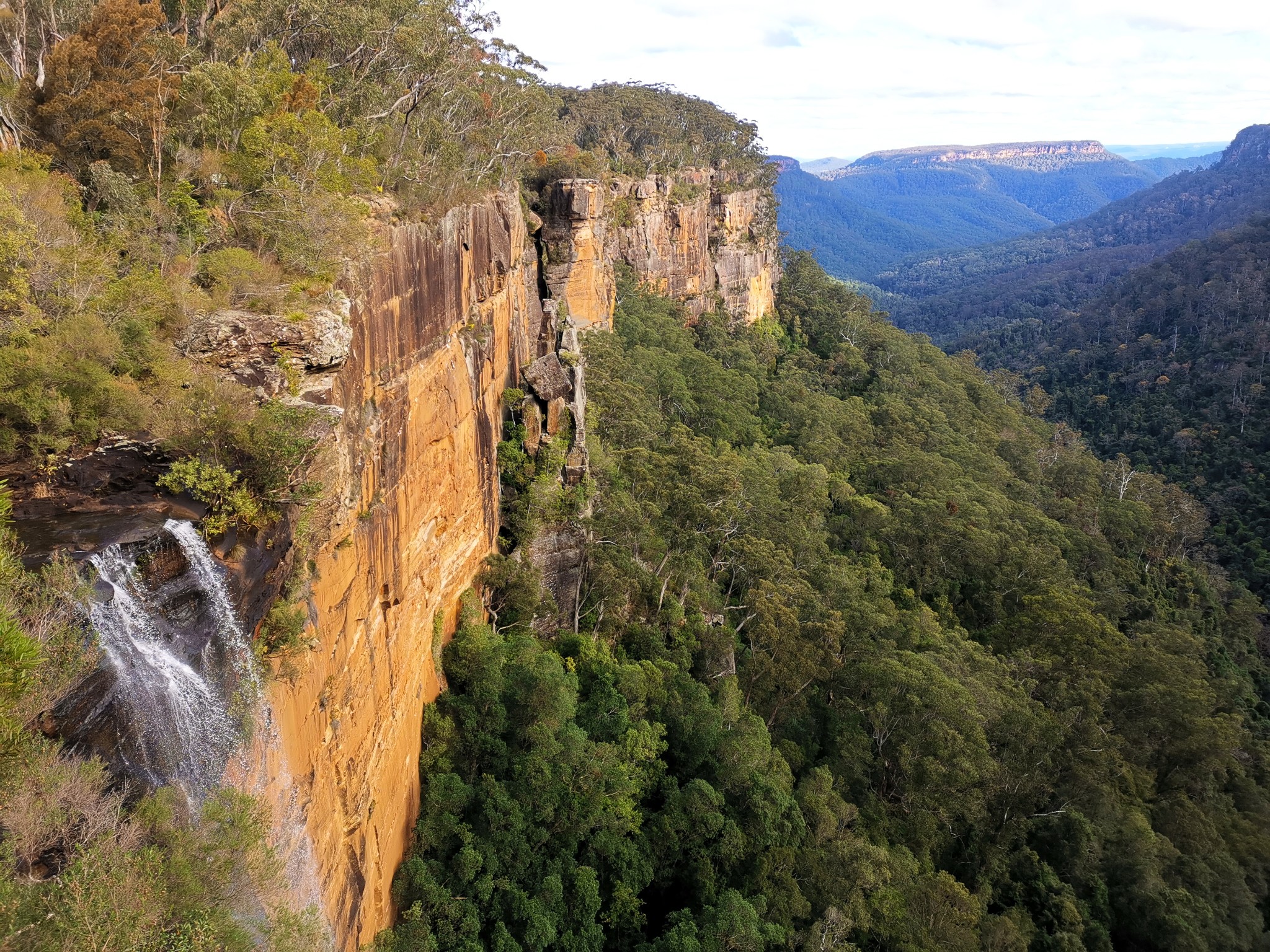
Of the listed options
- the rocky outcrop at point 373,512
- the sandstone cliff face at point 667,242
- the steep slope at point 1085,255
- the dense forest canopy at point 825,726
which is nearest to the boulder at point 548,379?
the rocky outcrop at point 373,512

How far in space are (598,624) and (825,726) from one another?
8.38 metres

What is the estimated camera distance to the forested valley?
27.5ft

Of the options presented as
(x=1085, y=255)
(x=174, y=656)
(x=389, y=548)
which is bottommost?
(x=389, y=548)

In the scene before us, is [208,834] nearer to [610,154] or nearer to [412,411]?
[412,411]

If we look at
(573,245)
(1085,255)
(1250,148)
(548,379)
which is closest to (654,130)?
(573,245)

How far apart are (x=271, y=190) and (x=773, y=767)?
1836 cm

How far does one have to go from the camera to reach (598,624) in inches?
923

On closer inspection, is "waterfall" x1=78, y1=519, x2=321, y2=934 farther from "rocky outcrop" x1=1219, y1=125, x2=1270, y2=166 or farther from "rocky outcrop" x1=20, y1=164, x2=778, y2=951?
"rocky outcrop" x1=1219, y1=125, x2=1270, y2=166

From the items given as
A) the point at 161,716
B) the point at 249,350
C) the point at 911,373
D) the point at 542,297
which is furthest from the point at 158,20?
the point at 911,373

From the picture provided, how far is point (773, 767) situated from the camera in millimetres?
20906

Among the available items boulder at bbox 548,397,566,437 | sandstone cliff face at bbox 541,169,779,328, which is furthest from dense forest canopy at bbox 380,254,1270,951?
sandstone cliff face at bbox 541,169,779,328

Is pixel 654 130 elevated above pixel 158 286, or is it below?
above

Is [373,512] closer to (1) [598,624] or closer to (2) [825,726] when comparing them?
(1) [598,624]

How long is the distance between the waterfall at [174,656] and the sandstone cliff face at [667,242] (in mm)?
26991
